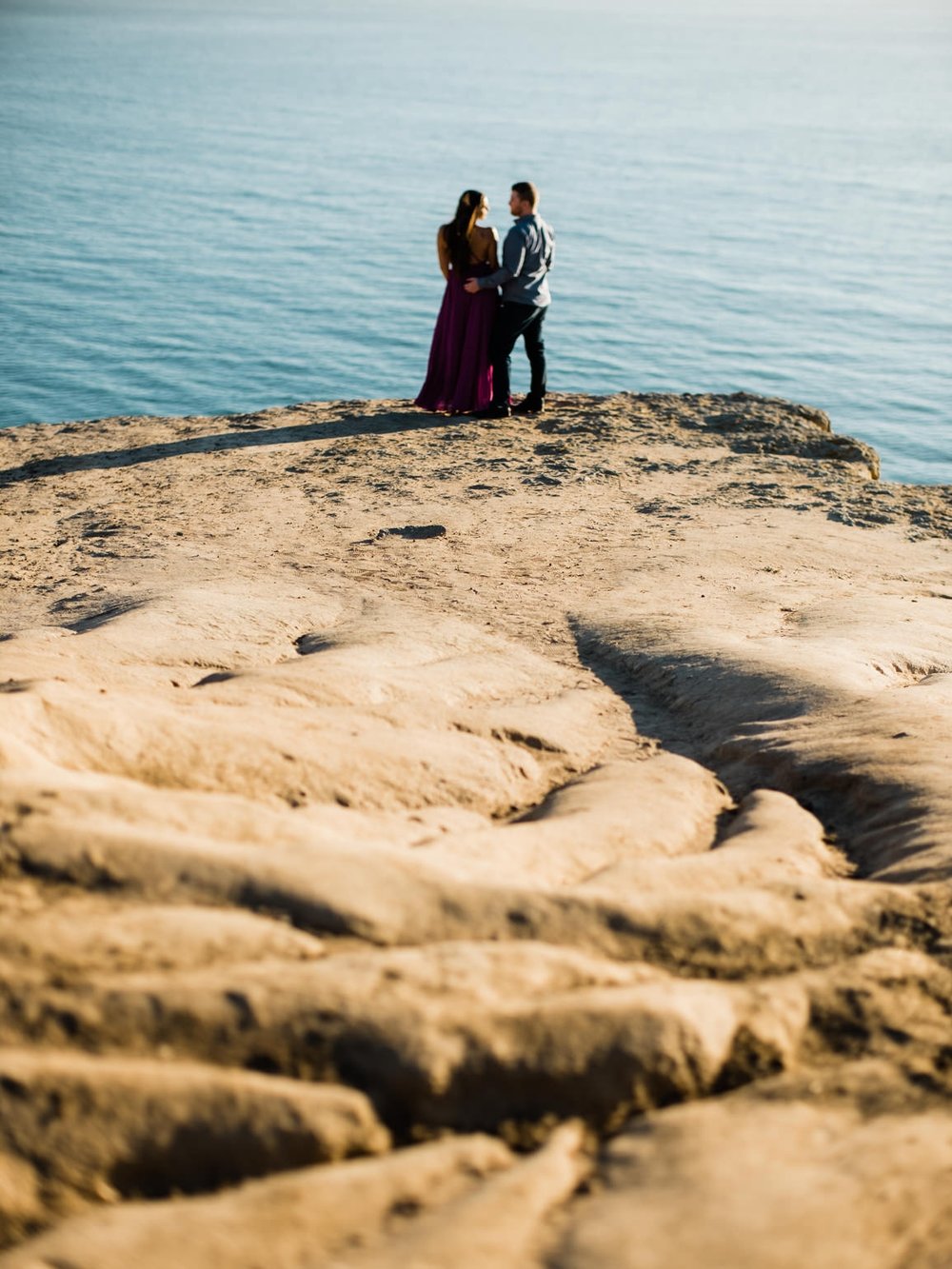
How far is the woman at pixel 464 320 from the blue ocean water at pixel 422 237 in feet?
12.7

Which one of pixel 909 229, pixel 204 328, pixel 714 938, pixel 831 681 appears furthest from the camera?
pixel 909 229

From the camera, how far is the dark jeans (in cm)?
916

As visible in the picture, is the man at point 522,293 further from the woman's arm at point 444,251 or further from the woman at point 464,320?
the woman's arm at point 444,251

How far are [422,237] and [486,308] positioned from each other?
41.1 feet

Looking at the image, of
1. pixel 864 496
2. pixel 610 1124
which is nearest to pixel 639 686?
pixel 610 1124

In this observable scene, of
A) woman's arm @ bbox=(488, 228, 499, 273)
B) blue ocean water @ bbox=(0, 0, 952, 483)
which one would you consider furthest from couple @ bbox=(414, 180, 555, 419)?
blue ocean water @ bbox=(0, 0, 952, 483)

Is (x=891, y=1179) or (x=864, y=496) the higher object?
(x=864, y=496)

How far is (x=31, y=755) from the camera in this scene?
289cm

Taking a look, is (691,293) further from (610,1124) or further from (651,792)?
(610,1124)

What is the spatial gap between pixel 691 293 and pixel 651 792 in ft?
53.4

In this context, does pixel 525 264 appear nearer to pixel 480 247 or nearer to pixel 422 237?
pixel 480 247

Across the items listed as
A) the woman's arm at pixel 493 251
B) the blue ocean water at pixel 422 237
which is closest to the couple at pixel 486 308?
the woman's arm at pixel 493 251

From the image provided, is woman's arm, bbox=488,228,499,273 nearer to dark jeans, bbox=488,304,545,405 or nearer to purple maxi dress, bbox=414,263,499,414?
purple maxi dress, bbox=414,263,499,414

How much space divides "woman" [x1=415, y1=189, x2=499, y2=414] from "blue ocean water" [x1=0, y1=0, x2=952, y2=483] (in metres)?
3.88
